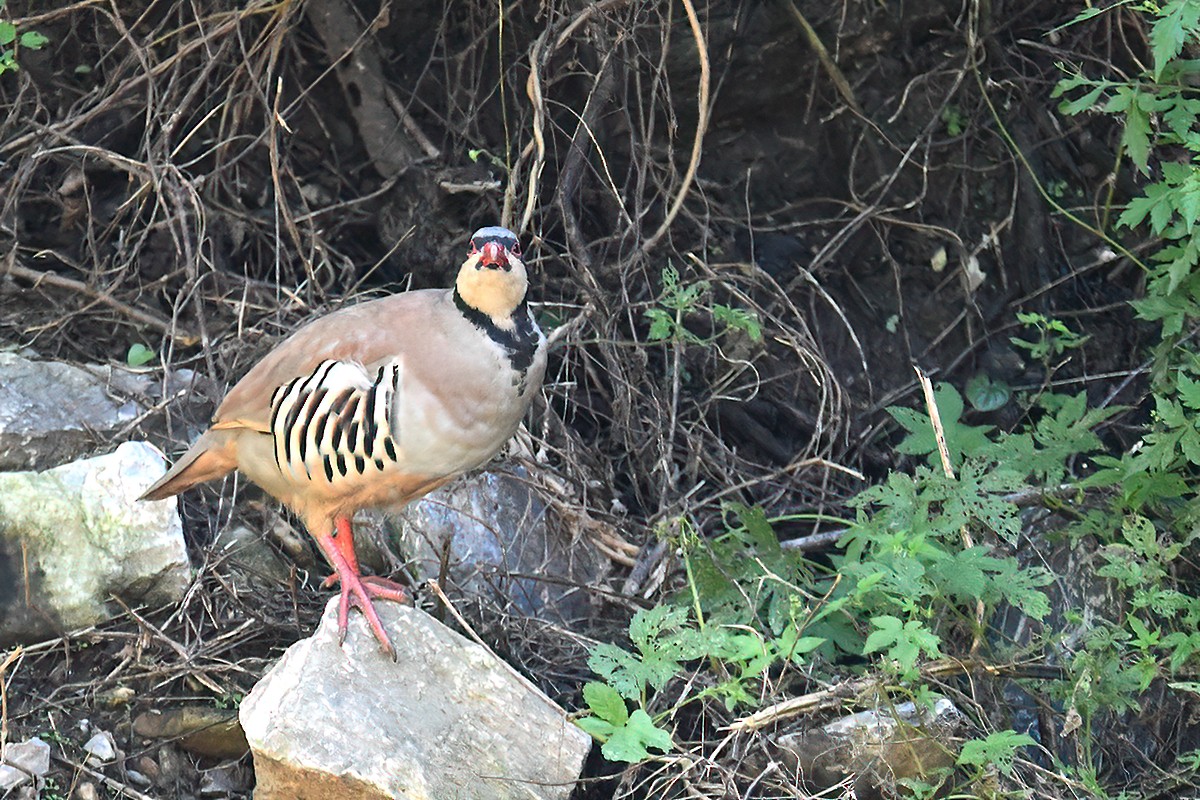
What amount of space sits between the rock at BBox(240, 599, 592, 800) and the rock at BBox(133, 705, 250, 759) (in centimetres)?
42

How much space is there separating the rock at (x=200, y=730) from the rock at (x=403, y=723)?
0.42m

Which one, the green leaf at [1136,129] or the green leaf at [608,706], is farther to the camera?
the green leaf at [1136,129]

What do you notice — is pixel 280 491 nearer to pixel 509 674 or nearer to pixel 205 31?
pixel 509 674

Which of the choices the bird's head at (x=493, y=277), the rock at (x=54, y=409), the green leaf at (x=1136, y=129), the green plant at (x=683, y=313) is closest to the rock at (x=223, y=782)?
the rock at (x=54, y=409)

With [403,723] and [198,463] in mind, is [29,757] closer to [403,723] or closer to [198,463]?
[198,463]

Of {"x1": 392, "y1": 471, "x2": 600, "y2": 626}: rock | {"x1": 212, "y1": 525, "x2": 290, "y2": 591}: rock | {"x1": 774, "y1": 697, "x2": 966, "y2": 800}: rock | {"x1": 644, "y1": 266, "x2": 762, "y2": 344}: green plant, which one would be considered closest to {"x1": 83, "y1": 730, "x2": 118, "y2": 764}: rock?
{"x1": 212, "y1": 525, "x2": 290, "y2": 591}: rock

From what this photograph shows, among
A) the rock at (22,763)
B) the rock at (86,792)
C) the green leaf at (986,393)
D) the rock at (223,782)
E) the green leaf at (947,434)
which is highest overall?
the rock at (22,763)

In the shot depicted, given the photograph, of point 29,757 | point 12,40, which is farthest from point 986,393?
point 12,40

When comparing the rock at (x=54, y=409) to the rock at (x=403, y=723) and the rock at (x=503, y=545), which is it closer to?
the rock at (x=503, y=545)

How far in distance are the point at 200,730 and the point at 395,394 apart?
1.04 m

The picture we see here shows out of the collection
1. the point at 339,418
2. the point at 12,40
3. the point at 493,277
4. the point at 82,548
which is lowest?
the point at 82,548

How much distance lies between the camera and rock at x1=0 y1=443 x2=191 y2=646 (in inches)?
147

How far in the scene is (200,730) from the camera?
357 cm

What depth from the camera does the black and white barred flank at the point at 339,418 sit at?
134 inches
